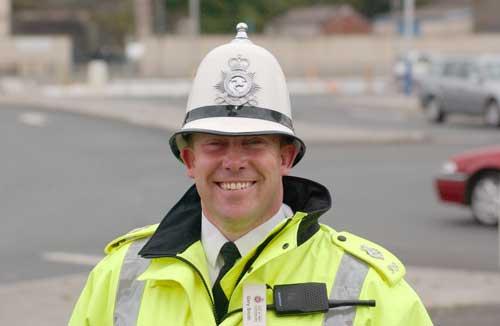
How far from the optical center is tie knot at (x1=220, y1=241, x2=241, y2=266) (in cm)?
333

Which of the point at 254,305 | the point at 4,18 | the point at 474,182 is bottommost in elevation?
the point at 474,182

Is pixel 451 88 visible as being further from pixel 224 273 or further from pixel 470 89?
pixel 224 273

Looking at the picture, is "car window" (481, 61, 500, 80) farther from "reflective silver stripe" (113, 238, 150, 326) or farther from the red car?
"reflective silver stripe" (113, 238, 150, 326)

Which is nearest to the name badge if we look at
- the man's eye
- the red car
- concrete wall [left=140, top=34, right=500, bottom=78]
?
the man's eye

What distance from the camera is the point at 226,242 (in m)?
3.34

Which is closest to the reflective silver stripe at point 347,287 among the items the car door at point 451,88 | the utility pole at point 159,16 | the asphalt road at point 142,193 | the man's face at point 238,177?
the man's face at point 238,177

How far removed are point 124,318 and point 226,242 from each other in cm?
33

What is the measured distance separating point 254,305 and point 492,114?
27.0 meters

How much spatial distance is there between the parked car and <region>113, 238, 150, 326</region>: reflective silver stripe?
1043 inches

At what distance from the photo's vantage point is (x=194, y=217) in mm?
3510

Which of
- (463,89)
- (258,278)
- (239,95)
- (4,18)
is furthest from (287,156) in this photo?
(4,18)

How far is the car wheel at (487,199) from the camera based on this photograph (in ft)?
45.9

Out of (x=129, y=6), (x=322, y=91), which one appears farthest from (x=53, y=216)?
(x=129, y=6)

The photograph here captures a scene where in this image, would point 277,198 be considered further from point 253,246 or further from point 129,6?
point 129,6
